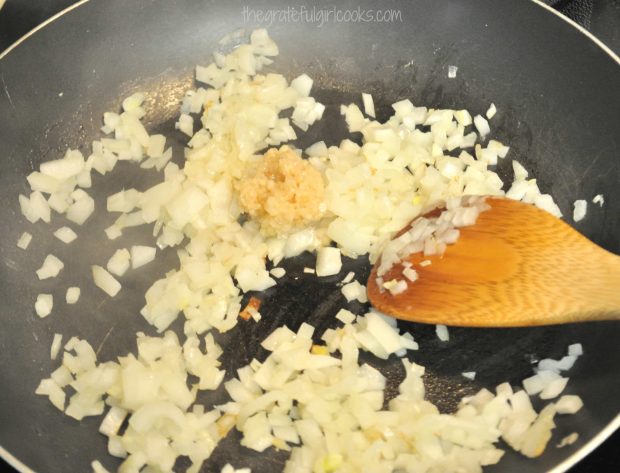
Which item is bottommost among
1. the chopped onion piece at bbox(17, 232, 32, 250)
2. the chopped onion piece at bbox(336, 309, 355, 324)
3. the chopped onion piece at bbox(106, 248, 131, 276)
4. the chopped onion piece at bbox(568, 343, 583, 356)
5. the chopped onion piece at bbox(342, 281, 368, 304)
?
the chopped onion piece at bbox(568, 343, 583, 356)

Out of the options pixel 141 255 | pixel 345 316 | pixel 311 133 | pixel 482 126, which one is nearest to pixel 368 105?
pixel 311 133

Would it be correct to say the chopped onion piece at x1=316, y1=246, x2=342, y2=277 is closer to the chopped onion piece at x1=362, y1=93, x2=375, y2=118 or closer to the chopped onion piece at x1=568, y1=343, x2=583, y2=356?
the chopped onion piece at x1=362, y1=93, x2=375, y2=118

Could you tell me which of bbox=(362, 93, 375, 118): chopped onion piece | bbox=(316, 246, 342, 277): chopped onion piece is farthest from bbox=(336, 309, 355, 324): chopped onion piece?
bbox=(362, 93, 375, 118): chopped onion piece

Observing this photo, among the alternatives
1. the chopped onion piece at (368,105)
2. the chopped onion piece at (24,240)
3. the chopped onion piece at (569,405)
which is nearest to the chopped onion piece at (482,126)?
the chopped onion piece at (368,105)

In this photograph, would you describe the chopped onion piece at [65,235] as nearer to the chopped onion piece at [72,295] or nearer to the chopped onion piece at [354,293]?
the chopped onion piece at [72,295]

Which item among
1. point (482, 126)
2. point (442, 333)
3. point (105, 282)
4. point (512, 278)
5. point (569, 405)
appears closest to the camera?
point (569, 405)

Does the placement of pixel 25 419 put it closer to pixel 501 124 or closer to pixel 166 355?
pixel 166 355

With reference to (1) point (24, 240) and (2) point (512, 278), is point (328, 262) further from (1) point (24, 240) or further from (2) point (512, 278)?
(1) point (24, 240)
